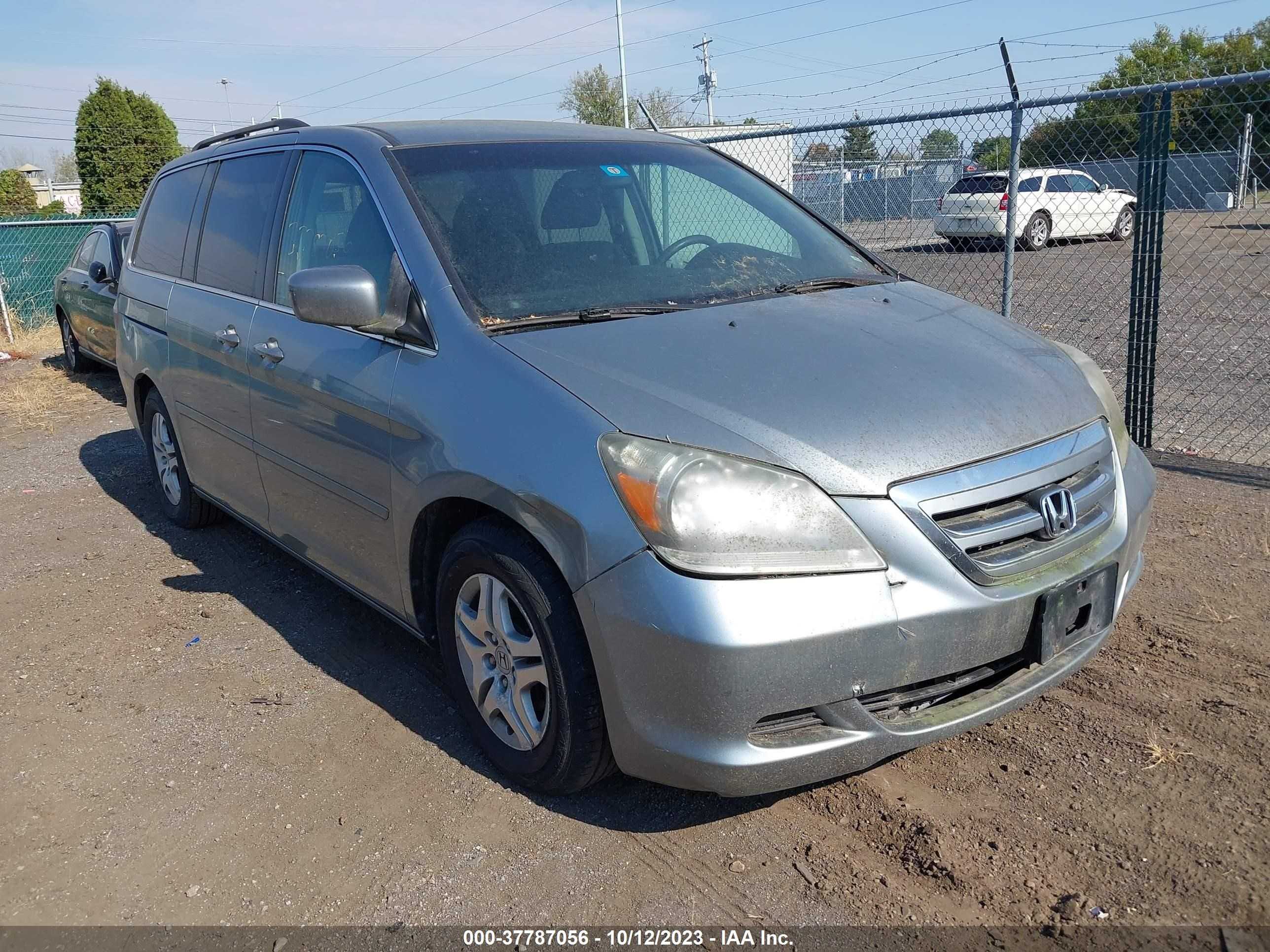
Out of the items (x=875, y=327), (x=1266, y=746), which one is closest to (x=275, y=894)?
(x=875, y=327)

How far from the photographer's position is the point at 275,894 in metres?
2.58

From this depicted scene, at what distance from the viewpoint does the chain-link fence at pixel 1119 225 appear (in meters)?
5.71

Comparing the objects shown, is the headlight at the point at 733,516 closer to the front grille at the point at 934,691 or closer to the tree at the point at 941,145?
the front grille at the point at 934,691

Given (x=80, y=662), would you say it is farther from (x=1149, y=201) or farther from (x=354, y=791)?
(x=1149, y=201)

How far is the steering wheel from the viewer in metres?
3.58

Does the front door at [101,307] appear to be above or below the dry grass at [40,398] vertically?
above

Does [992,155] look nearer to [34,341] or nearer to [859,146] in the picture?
[859,146]

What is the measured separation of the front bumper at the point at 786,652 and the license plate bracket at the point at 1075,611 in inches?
2.2

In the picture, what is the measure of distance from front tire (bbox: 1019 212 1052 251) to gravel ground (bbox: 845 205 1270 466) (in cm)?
25

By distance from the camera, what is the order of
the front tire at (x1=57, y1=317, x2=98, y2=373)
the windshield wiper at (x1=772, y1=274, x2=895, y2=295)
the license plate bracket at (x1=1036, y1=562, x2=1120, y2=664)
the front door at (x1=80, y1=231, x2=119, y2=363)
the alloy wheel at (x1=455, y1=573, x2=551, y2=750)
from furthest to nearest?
the front tire at (x1=57, y1=317, x2=98, y2=373), the front door at (x1=80, y1=231, x2=119, y2=363), the windshield wiper at (x1=772, y1=274, x2=895, y2=295), the alloy wheel at (x1=455, y1=573, x2=551, y2=750), the license plate bracket at (x1=1036, y1=562, x2=1120, y2=664)

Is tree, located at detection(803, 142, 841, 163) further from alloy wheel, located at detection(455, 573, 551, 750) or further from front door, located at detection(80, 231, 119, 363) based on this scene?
alloy wheel, located at detection(455, 573, 551, 750)

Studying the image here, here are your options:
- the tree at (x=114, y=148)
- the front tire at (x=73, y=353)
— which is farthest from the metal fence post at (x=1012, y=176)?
the tree at (x=114, y=148)

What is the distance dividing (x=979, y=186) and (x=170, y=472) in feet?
28.4

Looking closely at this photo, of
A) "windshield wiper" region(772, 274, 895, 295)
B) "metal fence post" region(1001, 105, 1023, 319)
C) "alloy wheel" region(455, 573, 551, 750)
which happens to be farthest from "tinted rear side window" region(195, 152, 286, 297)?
"metal fence post" region(1001, 105, 1023, 319)
